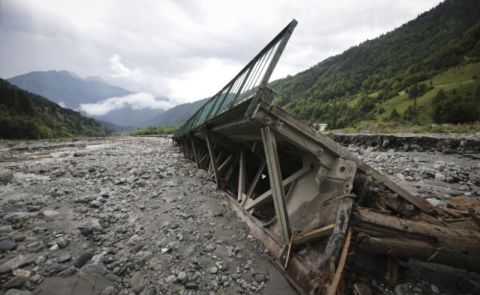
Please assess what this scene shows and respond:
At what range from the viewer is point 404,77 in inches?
3679

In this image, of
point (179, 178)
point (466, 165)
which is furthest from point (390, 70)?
point (179, 178)

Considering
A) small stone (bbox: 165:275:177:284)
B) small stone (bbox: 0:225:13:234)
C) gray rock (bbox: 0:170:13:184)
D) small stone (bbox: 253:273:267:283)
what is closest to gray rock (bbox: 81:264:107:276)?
small stone (bbox: 165:275:177:284)

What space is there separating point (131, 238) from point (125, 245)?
0.21 meters

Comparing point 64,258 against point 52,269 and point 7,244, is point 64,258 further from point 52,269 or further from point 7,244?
point 7,244

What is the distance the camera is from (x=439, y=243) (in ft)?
9.16

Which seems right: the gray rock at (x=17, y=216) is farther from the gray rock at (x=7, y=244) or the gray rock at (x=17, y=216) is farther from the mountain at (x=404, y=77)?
the mountain at (x=404, y=77)

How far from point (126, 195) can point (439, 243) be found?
726 centimetres

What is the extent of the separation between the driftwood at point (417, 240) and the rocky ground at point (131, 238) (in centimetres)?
143

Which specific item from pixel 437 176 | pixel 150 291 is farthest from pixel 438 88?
pixel 150 291

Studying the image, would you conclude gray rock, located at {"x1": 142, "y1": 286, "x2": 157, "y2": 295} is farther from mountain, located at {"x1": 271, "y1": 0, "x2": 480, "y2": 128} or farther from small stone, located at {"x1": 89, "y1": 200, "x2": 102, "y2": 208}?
mountain, located at {"x1": 271, "y1": 0, "x2": 480, "y2": 128}

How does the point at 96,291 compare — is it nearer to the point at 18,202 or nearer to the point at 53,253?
the point at 53,253

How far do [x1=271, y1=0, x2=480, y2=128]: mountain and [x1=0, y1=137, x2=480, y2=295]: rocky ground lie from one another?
4663 centimetres

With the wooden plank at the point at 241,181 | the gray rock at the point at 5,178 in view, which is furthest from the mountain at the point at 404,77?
the gray rock at the point at 5,178

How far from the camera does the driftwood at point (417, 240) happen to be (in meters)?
2.76
